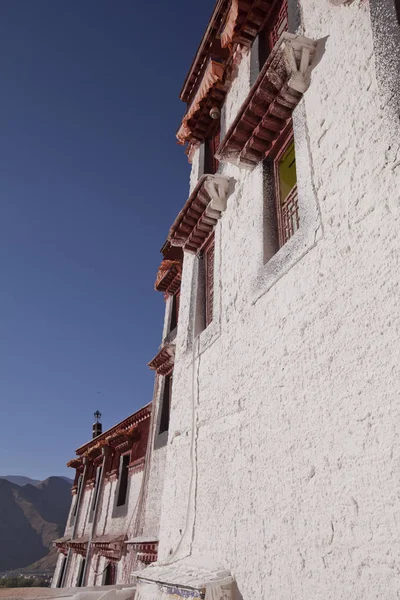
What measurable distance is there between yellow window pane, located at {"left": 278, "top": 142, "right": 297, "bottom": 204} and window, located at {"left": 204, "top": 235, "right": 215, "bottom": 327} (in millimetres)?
1066

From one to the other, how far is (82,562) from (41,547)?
5536 centimetres

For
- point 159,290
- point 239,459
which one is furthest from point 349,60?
point 159,290

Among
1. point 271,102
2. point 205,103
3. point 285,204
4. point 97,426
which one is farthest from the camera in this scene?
point 97,426

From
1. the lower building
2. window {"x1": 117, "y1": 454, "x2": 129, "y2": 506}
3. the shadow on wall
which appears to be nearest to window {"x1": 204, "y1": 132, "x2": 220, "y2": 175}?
the shadow on wall

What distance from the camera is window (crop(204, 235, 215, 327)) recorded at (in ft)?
15.3

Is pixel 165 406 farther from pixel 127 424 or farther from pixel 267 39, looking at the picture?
pixel 267 39

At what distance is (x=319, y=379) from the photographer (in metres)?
2.23

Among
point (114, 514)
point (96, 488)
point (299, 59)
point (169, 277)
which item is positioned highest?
point (169, 277)

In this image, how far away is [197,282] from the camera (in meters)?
4.90

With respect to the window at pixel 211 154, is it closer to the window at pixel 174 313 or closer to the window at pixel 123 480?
the window at pixel 174 313

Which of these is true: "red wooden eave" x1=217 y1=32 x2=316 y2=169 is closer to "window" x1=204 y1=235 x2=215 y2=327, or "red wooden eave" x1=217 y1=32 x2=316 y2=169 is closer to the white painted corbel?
the white painted corbel

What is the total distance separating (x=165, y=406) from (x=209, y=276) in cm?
433

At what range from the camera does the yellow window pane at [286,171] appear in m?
3.74

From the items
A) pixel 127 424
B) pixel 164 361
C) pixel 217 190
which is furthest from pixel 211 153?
pixel 127 424
